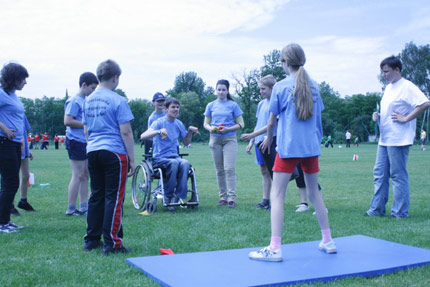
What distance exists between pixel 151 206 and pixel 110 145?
2790mm

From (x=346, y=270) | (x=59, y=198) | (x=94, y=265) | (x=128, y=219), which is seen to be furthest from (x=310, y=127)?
(x=59, y=198)

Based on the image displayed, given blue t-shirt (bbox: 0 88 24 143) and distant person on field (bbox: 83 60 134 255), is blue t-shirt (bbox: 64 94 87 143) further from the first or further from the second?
distant person on field (bbox: 83 60 134 255)

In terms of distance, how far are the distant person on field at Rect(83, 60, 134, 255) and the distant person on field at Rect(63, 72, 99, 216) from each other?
5.74 ft

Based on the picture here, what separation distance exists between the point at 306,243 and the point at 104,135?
228cm

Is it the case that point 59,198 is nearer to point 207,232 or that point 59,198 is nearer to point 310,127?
point 207,232

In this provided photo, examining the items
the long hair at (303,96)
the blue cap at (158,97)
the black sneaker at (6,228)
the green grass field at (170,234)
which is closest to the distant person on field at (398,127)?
the green grass field at (170,234)

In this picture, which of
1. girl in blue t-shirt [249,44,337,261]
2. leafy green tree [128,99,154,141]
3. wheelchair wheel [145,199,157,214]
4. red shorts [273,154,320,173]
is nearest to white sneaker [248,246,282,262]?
girl in blue t-shirt [249,44,337,261]

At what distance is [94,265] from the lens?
3773mm

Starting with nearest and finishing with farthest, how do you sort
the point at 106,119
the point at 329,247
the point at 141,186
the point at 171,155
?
the point at 329,247 < the point at 106,119 < the point at 171,155 < the point at 141,186

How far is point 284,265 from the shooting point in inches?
144

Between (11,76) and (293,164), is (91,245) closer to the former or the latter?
(293,164)

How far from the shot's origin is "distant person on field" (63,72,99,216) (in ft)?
19.6

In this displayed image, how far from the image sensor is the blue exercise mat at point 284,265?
128 inches

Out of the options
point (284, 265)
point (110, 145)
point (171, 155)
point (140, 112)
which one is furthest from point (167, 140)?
point (140, 112)
